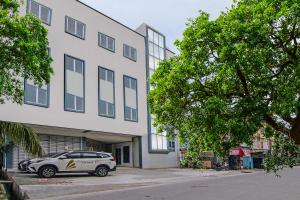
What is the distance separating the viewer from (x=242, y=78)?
8453mm

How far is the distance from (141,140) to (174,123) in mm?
30353

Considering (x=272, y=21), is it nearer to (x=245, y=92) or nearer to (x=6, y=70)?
(x=245, y=92)

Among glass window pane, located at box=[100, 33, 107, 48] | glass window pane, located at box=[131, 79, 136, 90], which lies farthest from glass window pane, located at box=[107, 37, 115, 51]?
glass window pane, located at box=[131, 79, 136, 90]

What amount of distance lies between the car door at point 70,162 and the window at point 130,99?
40.0 feet

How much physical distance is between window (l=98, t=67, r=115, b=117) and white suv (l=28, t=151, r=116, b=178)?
25.8 feet

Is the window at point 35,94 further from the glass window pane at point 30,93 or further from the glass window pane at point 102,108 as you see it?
the glass window pane at point 102,108

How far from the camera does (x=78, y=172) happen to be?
1062 inches

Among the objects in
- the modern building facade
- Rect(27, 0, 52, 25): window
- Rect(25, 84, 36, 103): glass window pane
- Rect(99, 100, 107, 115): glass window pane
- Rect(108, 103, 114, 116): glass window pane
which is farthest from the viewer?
Rect(108, 103, 114, 116): glass window pane

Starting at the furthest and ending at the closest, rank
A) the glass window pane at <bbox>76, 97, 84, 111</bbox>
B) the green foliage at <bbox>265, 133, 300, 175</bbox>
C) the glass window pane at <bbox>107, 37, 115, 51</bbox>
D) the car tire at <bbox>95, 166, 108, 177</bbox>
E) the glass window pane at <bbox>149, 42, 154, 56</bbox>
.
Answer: the glass window pane at <bbox>149, 42, 154, 56</bbox> → the glass window pane at <bbox>107, 37, 115, 51</bbox> → the glass window pane at <bbox>76, 97, 84, 111</bbox> → the car tire at <bbox>95, 166, 108, 177</bbox> → the green foliage at <bbox>265, 133, 300, 175</bbox>

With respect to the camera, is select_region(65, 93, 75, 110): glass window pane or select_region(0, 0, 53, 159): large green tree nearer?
select_region(0, 0, 53, 159): large green tree

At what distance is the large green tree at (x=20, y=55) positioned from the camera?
11.2 meters

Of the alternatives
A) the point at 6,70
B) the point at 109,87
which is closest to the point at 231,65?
the point at 6,70

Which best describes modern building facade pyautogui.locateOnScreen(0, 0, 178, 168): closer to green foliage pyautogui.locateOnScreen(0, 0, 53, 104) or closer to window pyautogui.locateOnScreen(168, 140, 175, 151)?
window pyautogui.locateOnScreen(168, 140, 175, 151)

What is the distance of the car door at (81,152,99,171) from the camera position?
26.7 m
